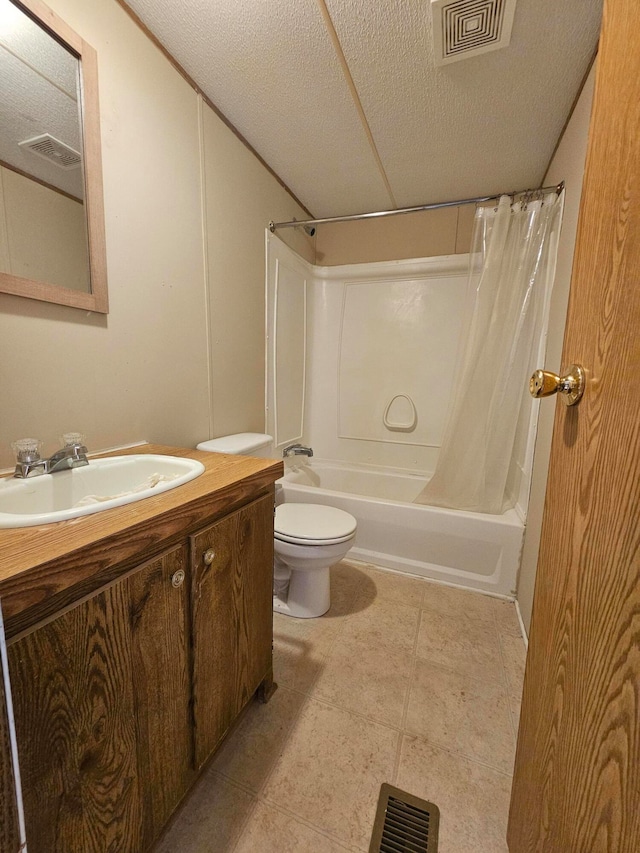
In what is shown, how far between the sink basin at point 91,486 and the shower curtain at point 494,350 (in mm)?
1508

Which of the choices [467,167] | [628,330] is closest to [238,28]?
[467,167]

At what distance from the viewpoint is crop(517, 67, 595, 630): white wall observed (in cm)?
129

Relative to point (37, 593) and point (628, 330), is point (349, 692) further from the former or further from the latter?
point (628, 330)

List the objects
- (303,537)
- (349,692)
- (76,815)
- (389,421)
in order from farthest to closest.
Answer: (389,421) → (303,537) → (349,692) → (76,815)

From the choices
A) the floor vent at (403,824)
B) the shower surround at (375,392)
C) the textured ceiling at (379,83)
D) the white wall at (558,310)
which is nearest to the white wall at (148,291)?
the textured ceiling at (379,83)

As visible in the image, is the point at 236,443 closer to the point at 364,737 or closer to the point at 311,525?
the point at 311,525

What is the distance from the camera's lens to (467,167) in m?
1.81

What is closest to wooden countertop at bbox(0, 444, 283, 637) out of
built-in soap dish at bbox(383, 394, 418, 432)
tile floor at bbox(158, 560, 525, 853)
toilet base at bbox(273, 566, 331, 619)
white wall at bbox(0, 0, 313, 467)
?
white wall at bbox(0, 0, 313, 467)

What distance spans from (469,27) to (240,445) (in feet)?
5.57

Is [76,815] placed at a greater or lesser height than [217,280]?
lesser

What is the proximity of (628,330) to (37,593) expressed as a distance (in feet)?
2.74

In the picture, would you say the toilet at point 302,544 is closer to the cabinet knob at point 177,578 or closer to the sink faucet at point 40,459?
the sink faucet at point 40,459

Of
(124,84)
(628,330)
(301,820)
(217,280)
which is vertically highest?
(124,84)

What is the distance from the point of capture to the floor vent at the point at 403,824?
0.79 metres
